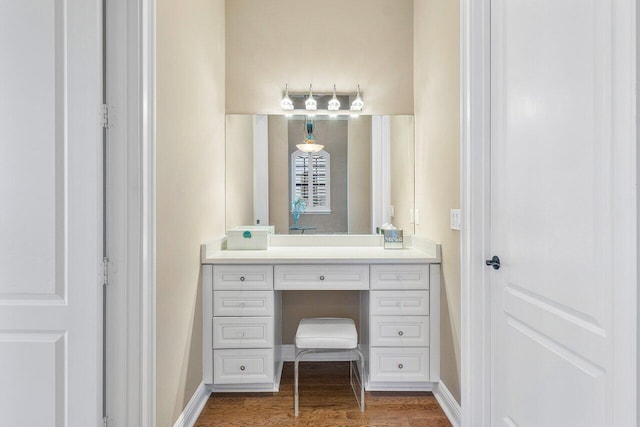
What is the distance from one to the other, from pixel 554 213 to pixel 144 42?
159 cm

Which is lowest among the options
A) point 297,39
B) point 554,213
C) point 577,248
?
point 577,248

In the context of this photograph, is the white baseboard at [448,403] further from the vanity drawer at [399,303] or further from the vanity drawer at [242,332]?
the vanity drawer at [242,332]

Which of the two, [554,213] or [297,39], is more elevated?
[297,39]

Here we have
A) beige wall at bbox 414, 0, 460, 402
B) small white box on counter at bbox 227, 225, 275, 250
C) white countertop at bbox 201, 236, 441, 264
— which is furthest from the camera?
small white box on counter at bbox 227, 225, 275, 250

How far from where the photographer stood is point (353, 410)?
6.94 ft

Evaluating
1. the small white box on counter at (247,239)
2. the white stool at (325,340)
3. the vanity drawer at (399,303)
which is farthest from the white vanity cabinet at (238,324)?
the vanity drawer at (399,303)

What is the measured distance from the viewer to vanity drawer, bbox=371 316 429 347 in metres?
2.23

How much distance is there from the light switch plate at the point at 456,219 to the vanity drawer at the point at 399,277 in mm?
387

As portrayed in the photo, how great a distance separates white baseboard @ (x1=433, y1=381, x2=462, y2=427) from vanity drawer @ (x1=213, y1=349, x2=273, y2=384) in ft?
3.28

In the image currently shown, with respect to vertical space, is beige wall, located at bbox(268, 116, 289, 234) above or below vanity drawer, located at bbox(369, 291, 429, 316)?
above

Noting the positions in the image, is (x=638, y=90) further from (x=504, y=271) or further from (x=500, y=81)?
(x=504, y=271)

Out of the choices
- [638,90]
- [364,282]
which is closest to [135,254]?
[364,282]

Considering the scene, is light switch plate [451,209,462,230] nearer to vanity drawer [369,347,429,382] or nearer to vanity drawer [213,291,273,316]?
vanity drawer [369,347,429,382]

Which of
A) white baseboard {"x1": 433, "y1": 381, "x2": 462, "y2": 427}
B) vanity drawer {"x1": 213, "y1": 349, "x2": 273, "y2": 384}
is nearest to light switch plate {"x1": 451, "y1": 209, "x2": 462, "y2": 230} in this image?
white baseboard {"x1": 433, "y1": 381, "x2": 462, "y2": 427}
